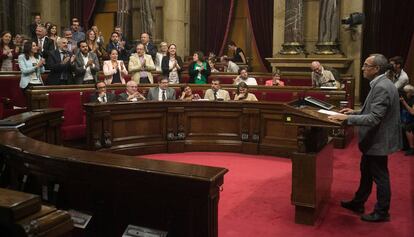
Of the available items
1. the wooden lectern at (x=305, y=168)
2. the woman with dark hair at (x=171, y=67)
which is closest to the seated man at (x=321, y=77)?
the woman with dark hair at (x=171, y=67)

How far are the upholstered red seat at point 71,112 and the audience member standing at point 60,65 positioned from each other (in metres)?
0.64

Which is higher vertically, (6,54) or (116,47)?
(116,47)

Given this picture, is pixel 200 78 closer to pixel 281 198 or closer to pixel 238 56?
pixel 238 56

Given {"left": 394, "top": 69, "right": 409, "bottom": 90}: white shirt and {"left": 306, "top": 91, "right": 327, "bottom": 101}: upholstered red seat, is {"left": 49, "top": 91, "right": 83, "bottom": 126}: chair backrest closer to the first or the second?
{"left": 306, "top": 91, "right": 327, "bottom": 101}: upholstered red seat

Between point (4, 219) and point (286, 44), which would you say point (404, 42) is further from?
point (4, 219)

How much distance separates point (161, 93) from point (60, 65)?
66.5 inches

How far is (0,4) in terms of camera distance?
13.3 metres

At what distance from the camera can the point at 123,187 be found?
2.42 metres

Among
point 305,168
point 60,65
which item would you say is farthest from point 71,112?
point 305,168

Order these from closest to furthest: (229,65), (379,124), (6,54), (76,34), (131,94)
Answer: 1. (379,124)
2. (131,94)
3. (6,54)
4. (76,34)
5. (229,65)

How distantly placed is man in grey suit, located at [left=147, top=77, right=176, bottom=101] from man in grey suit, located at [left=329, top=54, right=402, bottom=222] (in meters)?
4.02

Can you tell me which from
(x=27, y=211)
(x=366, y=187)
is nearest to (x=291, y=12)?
(x=366, y=187)

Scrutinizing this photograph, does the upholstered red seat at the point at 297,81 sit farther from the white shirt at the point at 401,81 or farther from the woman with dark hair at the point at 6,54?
the woman with dark hair at the point at 6,54

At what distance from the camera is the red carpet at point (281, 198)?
411 centimetres
